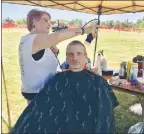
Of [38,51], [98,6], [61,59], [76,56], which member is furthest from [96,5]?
[38,51]

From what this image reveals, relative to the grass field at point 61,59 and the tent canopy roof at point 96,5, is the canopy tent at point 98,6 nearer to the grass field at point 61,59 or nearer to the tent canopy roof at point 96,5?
the tent canopy roof at point 96,5

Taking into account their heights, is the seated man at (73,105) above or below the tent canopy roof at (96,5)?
below

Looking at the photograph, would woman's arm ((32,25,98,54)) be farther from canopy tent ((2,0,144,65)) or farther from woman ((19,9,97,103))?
canopy tent ((2,0,144,65))

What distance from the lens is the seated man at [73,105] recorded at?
1716mm

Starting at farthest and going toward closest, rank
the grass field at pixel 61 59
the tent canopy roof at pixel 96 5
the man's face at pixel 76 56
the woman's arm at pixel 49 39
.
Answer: the grass field at pixel 61 59 < the tent canopy roof at pixel 96 5 < the man's face at pixel 76 56 < the woman's arm at pixel 49 39

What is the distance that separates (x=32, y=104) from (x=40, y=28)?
537mm

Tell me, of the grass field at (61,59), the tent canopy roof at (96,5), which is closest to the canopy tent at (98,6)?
the tent canopy roof at (96,5)

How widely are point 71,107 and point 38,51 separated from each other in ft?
1.49

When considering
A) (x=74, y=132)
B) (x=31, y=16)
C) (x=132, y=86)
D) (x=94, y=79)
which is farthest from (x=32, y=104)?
(x=132, y=86)

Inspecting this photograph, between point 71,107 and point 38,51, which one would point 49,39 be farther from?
point 71,107

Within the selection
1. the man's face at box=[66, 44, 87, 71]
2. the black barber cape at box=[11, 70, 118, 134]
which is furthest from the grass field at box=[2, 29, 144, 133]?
the black barber cape at box=[11, 70, 118, 134]

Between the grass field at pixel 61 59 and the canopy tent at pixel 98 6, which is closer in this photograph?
the canopy tent at pixel 98 6

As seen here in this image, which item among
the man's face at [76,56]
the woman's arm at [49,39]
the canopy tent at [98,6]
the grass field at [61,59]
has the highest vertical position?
the canopy tent at [98,6]

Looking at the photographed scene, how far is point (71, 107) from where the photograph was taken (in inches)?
71.9
